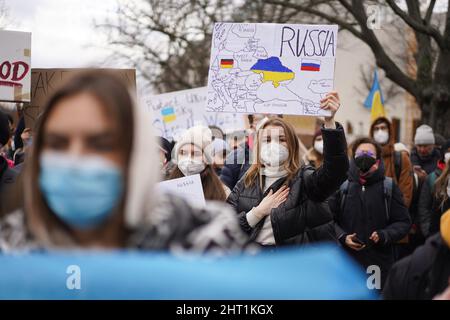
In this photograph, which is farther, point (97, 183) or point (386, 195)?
point (386, 195)

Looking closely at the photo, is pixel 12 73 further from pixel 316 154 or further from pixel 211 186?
pixel 316 154

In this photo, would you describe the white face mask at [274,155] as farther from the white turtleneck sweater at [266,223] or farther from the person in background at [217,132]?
the person in background at [217,132]

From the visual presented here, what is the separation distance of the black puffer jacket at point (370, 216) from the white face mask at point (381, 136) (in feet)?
5.52

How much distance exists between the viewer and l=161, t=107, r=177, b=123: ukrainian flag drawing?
10906 millimetres

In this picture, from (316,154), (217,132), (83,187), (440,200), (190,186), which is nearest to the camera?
(83,187)

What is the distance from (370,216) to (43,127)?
5030mm

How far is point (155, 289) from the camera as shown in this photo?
2006 mm

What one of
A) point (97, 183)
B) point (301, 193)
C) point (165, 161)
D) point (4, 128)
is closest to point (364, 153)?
point (165, 161)

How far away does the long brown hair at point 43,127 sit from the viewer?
1994 mm

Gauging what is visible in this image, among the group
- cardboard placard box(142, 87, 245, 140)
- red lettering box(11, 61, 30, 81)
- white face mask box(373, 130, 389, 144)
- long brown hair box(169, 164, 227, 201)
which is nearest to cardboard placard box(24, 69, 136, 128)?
red lettering box(11, 61, 30, 81)

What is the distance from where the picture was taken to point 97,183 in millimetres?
1916

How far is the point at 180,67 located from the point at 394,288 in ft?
89.0

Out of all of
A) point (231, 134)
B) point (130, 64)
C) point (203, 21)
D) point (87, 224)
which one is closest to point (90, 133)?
point (87, 224)
